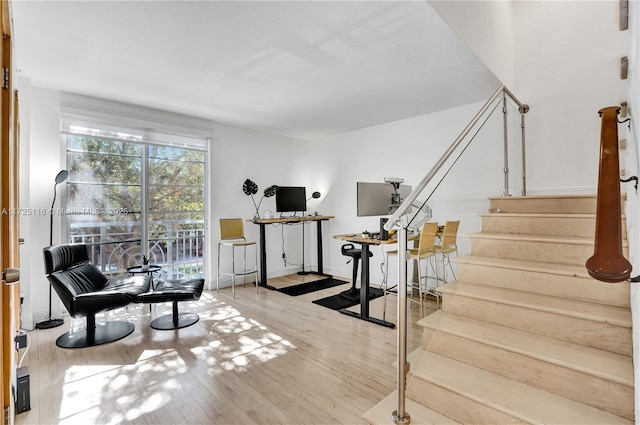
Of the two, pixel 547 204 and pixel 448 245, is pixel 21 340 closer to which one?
pixel 448 245

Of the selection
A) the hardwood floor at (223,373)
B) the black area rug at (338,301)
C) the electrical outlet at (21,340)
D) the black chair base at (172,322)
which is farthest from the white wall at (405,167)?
the electrical outlet at (21,340)

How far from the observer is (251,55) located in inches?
108

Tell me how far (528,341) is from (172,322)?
331cm

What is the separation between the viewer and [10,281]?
126cm

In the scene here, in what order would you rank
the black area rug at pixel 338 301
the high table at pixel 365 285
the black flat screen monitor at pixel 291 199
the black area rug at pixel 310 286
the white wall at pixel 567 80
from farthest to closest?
1. the black flat screen monitor at pixel 291 199
2. the black area rug at pixel 310 286
3. the black area rug at pixel 338 301
4. the high table at pixel 365 285
5. the white wall at pixel 567 80

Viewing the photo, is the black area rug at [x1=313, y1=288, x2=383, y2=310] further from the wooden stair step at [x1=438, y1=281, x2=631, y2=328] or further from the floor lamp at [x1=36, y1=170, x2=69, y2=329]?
the floor lamp at [x1=36, y1=170, x2=69, y2=329]

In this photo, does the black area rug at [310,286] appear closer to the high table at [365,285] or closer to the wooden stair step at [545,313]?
the high table at [365,285]

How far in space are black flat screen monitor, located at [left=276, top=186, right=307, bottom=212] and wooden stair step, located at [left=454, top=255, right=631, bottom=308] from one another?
3.64m

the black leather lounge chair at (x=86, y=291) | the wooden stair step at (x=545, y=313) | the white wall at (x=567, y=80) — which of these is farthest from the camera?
the white wall at (x=567, y=80)

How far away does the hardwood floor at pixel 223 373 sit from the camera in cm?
197

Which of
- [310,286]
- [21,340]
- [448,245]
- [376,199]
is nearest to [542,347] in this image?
[448,245]

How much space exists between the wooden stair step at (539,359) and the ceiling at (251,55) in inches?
84.8

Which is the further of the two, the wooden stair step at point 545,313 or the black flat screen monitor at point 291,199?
the black flat screen monitor at point 291,199

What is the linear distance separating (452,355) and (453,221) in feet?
2.84
